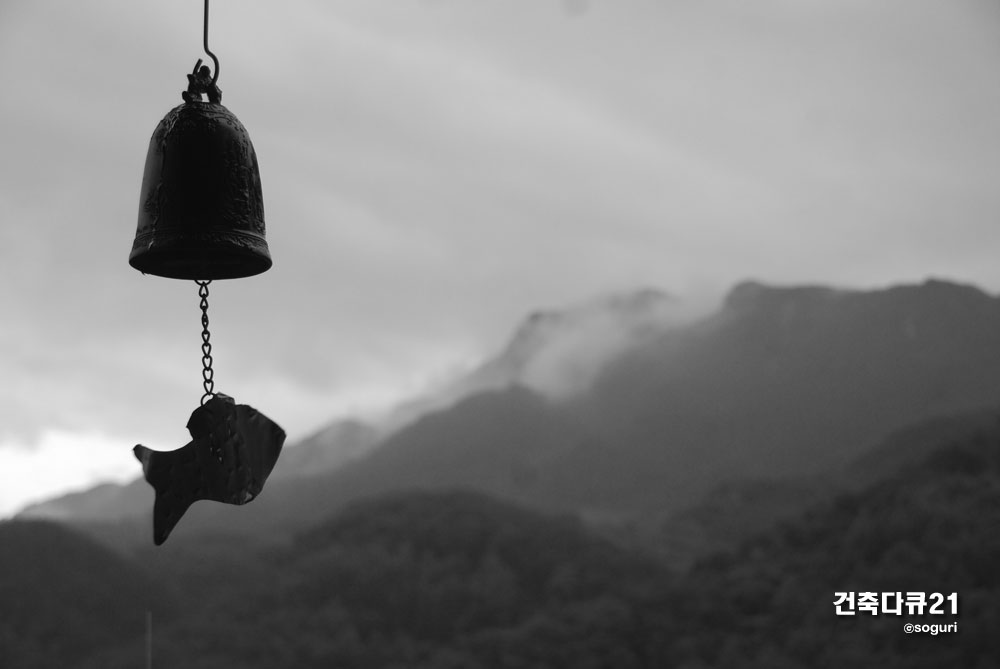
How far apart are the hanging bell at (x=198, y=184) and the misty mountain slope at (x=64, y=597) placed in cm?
7362

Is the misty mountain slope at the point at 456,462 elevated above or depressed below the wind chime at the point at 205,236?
above

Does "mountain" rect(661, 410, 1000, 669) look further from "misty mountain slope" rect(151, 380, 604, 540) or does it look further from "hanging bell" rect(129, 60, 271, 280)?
"hanging bell" rect(129, 60, 271, 280)

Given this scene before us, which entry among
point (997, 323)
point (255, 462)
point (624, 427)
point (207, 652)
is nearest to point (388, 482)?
point (624, 427)

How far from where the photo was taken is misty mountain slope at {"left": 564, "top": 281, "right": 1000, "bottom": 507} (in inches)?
5522

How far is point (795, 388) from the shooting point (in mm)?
151250

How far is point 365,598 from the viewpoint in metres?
89.8

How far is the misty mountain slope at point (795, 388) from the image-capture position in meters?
140
